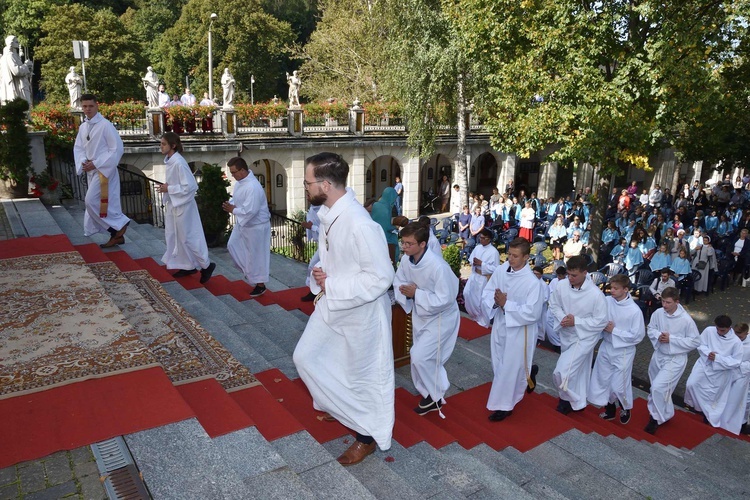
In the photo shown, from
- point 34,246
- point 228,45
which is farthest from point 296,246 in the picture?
point 228,45

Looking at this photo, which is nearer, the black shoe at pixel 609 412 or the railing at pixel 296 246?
the black shoe at pixel 609 412

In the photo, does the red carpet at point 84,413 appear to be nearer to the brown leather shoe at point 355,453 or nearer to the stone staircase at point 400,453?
the stone staircase at point 400,453

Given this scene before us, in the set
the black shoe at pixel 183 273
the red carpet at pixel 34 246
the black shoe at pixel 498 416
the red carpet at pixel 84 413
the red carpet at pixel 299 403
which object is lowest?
the black shoe at pixel 498 416

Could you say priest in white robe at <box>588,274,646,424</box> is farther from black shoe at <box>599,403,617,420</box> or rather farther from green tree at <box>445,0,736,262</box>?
green tree at <box>445,0,736,262</box>

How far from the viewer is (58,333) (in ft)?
15.3

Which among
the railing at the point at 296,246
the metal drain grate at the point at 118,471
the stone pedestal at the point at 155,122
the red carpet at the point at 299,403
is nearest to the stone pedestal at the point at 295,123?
the stone pedestal at the point at 155,122

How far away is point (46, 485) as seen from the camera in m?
2.98

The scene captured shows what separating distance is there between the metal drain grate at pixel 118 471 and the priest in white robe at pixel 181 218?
4.26m

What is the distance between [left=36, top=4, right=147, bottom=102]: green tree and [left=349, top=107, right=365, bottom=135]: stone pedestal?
61.7 ft

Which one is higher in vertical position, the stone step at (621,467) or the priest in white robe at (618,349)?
the priest in white robe at (618,349)

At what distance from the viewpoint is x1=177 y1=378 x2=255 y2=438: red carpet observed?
3652 millimetres

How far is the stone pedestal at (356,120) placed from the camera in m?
23.9

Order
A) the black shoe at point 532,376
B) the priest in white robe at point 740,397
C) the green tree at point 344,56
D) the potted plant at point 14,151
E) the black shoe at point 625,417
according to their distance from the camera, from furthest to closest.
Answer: the green tree at point 344,56, the potted plant at point 14,151, the priest in white robe at point 740,397, the black shoe at point 625,417, the black shoe at point 532,376

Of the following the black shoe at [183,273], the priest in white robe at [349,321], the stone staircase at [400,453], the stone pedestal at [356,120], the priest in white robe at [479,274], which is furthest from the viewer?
the stone pedestal at [356,120]
